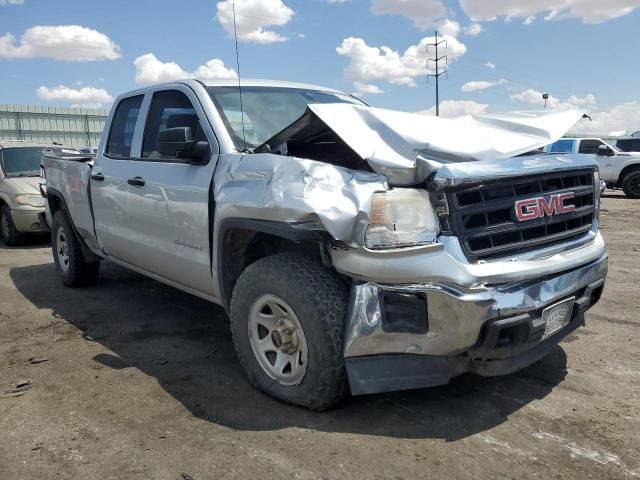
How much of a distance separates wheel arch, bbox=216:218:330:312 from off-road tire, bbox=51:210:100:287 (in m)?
2.99

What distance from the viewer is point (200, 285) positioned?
3838 mm

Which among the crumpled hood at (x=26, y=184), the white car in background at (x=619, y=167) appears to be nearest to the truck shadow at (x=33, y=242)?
the crumpled hood at (x=26, y=184)

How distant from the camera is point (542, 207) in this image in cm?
294

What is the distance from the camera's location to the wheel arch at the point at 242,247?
3156mm

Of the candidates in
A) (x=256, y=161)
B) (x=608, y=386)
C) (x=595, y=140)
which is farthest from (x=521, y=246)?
(x=595, y=140)

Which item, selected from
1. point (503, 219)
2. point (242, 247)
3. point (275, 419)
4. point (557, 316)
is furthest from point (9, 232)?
point (557, 316)

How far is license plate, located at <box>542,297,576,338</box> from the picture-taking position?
282 centimetres

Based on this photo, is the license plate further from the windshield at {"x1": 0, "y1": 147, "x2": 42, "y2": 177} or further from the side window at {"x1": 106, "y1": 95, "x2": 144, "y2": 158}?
the windshield at {"x1": 0, "y1": 147, "x2": 42, "y2": 177}

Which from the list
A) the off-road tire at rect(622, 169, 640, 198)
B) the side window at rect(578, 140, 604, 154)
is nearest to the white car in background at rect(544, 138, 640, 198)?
the off-road tire at rect(622, 169, 640, 198)

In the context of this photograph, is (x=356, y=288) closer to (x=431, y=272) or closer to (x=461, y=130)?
(x=431, y=272)

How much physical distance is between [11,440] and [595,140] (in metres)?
19.5

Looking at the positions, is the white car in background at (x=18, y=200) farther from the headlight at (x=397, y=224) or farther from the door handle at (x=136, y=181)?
the headlight at (x=397, y=224)

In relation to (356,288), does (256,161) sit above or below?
above

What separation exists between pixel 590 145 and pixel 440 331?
60.8 ft
